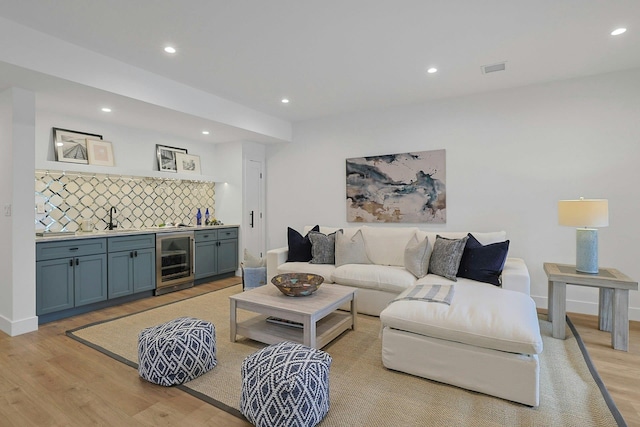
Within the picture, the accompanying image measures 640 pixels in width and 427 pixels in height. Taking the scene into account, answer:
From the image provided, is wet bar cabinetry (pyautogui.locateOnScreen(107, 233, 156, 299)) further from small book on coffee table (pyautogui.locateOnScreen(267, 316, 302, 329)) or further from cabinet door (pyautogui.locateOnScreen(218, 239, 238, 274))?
small book on coffee table (pyautogui.locateOnScreen(267, 316, 302, 329))

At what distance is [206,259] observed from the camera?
5.00m

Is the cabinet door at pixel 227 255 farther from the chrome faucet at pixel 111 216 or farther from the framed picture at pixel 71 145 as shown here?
the framed picture at pixel 71 145

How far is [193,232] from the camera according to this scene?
4785 millimetres

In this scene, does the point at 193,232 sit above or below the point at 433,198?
below

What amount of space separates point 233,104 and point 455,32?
9.52 ft

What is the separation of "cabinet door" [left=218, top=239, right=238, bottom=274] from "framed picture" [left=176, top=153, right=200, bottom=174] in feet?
4.27

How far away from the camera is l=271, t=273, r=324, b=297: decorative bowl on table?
9.08 ft

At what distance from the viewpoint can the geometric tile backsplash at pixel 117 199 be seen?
3875 millimetres

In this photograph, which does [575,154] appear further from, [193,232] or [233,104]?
[193,232]

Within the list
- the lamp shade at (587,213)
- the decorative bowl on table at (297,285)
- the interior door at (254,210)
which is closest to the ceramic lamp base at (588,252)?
the lamp shade at (587,213)

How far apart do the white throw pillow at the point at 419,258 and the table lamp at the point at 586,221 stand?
1270mm

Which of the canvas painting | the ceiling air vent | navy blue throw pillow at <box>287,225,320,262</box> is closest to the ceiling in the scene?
the ceiling air vent

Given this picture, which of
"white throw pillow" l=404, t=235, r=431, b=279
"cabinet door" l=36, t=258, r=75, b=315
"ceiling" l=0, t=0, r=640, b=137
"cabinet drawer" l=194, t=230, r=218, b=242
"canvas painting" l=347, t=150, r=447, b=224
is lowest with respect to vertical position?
"cabinet door" l=36, t=258, r=75, b=315

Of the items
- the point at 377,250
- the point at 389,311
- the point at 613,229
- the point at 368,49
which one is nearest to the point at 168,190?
the point at 377,250
